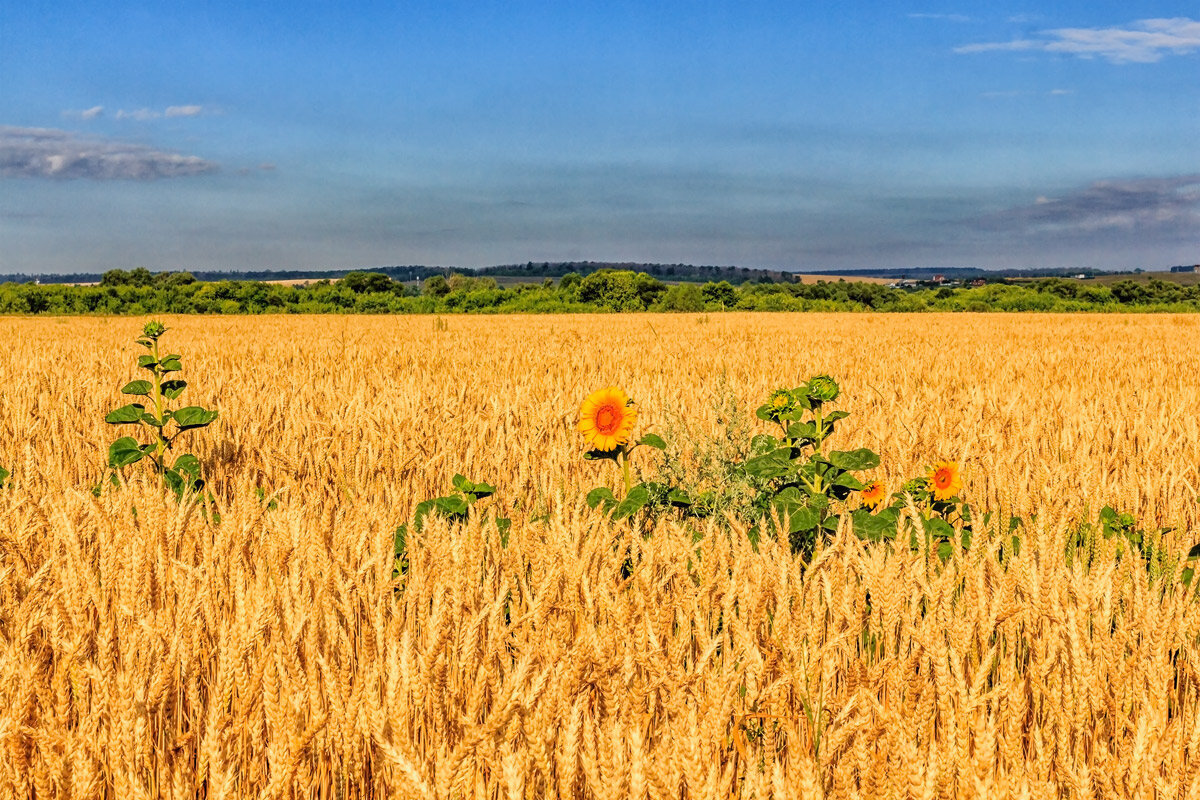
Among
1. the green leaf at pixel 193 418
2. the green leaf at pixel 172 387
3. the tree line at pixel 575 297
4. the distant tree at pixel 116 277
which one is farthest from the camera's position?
the distant tree at pixel 116 277

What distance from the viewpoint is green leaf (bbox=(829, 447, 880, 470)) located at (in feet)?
9.47

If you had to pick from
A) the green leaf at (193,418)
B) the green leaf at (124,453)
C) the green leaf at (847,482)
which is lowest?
the green leaf at (847,482)

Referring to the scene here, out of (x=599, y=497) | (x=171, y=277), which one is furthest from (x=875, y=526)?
(x=171, y=277)

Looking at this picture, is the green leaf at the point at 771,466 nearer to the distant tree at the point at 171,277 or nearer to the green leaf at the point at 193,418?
the green leaf at the point at 193,418

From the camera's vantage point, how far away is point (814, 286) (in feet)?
161

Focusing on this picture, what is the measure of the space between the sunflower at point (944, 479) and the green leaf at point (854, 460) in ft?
0.62

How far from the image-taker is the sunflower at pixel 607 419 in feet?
9.70

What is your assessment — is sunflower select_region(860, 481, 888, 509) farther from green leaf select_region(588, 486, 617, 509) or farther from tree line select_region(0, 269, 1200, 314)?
tree line select_region(0, 269, 1200, 314)

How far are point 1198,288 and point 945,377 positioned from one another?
4974cm

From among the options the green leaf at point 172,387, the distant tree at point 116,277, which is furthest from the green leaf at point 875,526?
the distant tree at point 116,277

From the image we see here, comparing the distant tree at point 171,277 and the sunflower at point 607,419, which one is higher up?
the distant tree at point 171,277

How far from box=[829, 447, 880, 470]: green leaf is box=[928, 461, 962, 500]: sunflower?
0.19 m

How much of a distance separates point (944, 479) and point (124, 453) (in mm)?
2994

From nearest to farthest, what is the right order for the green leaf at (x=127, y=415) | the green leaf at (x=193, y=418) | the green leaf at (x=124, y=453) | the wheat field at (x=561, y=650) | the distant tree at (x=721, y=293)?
the wheat field at (x=561, y=650)
the green leaf at (x=124, y=453)
the green leaf at (x=127, y=415)
the green leaf at (x=193, y=418)
the distant tree at (x=721, y=293)
